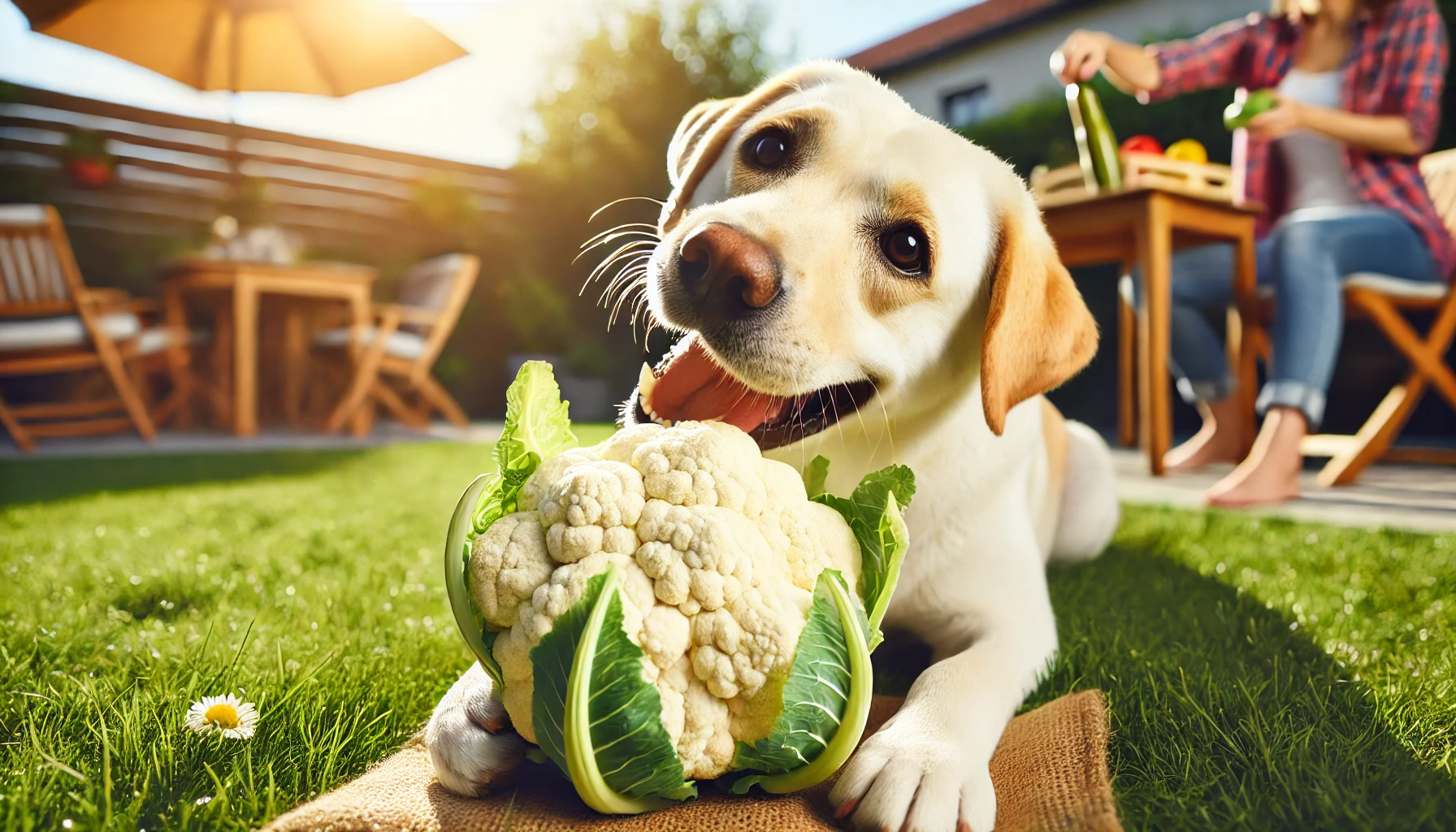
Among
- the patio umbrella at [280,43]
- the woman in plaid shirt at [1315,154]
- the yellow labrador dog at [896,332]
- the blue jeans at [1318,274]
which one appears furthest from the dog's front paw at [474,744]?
the patio umbrella at [280,43]

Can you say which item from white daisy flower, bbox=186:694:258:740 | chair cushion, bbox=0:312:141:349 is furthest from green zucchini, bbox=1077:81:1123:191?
chair cushion, bbox=0:312:141:349

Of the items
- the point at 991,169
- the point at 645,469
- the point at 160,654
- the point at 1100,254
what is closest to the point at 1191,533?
the point at 991,169

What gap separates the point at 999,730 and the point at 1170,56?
4.01 metres

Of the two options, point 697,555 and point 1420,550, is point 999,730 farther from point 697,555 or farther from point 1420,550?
point 1420,550

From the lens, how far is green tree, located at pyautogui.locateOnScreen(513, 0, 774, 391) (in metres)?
10.4

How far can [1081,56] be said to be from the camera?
125 inches

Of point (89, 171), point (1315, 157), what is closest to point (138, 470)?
point (89, 171)

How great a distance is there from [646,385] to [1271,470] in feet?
10.8

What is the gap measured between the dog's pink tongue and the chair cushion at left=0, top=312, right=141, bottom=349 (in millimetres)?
6594

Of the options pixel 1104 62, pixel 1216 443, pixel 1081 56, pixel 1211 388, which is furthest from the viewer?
pixel 1216 443

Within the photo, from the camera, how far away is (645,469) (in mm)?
1075

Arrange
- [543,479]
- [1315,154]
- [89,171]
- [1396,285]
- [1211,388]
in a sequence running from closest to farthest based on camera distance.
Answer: [543,479] → [1396,285] → [1315,154] → [1211,388] → [89,171]

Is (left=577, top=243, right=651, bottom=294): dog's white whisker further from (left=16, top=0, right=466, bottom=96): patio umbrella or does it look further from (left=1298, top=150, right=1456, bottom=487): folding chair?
(left=16, top=0, right=466, bottom=96): patio umbrella

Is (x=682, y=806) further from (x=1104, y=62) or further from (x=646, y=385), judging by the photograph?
(x=1104, y=62)
